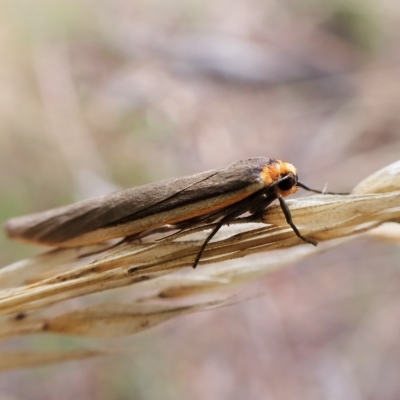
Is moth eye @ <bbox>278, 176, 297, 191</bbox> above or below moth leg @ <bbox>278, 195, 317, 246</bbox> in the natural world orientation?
below

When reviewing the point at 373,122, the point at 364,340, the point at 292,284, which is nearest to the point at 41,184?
the point at 292,284

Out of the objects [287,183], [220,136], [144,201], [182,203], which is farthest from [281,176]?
[220,136]

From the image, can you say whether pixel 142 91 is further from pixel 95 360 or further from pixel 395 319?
pixel 395 319

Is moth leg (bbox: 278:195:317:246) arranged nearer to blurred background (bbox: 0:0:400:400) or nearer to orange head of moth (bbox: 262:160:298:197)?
orange head of moth (bbox: 262:160:298:197)

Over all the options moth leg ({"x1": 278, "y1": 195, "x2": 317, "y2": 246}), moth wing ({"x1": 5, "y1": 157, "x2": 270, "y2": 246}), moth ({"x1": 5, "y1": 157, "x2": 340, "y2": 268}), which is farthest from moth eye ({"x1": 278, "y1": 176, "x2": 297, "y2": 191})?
moth leg ({"x1": 278, "y1": 195, "x2": 317, "y2": 246})

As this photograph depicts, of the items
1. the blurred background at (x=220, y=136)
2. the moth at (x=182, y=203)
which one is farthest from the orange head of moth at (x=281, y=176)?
the blurred background at (x=220, y=136)

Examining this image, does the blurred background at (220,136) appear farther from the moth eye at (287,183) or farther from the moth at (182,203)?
the moth eye at (287,183)

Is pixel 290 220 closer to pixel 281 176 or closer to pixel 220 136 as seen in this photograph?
pixel 281 176
